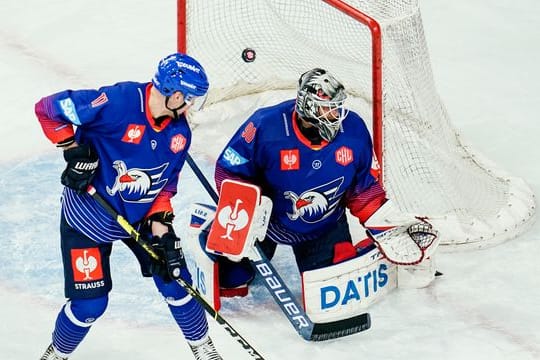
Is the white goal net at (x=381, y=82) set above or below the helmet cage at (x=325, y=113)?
below

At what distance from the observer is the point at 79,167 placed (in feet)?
13.1

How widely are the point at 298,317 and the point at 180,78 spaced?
1157mm

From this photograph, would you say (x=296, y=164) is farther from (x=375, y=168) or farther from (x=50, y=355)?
(x=50, y=355)

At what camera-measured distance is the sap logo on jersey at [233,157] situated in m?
4.62

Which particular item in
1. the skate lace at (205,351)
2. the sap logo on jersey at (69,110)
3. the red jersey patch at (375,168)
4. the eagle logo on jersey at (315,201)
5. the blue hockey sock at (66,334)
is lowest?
the skate lace at (205,351)

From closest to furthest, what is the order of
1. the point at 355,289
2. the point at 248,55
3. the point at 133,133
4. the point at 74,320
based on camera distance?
the point at 133,133
the point at 74,320
the point at 355,289
the point at 248,55

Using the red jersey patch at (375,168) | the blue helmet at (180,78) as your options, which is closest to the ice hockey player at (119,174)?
the blue helmet at (180,78)

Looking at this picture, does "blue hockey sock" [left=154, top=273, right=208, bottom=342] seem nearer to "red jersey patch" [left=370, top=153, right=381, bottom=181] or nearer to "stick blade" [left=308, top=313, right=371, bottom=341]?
"stick blade" [left=308, top=313, right=371, bottom=341]

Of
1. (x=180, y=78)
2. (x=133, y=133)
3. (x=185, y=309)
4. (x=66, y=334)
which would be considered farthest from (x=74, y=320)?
(x=180, y=78)

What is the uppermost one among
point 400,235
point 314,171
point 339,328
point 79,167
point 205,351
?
point 79,167

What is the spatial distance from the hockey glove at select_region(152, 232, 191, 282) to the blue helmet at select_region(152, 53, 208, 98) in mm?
471

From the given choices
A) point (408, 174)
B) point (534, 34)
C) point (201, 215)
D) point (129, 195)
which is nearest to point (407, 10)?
point (408, 174)

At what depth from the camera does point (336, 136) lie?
4.57m

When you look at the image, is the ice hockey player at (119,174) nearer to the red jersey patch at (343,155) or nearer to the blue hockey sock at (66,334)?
the blue hockey sock at (66,334)
